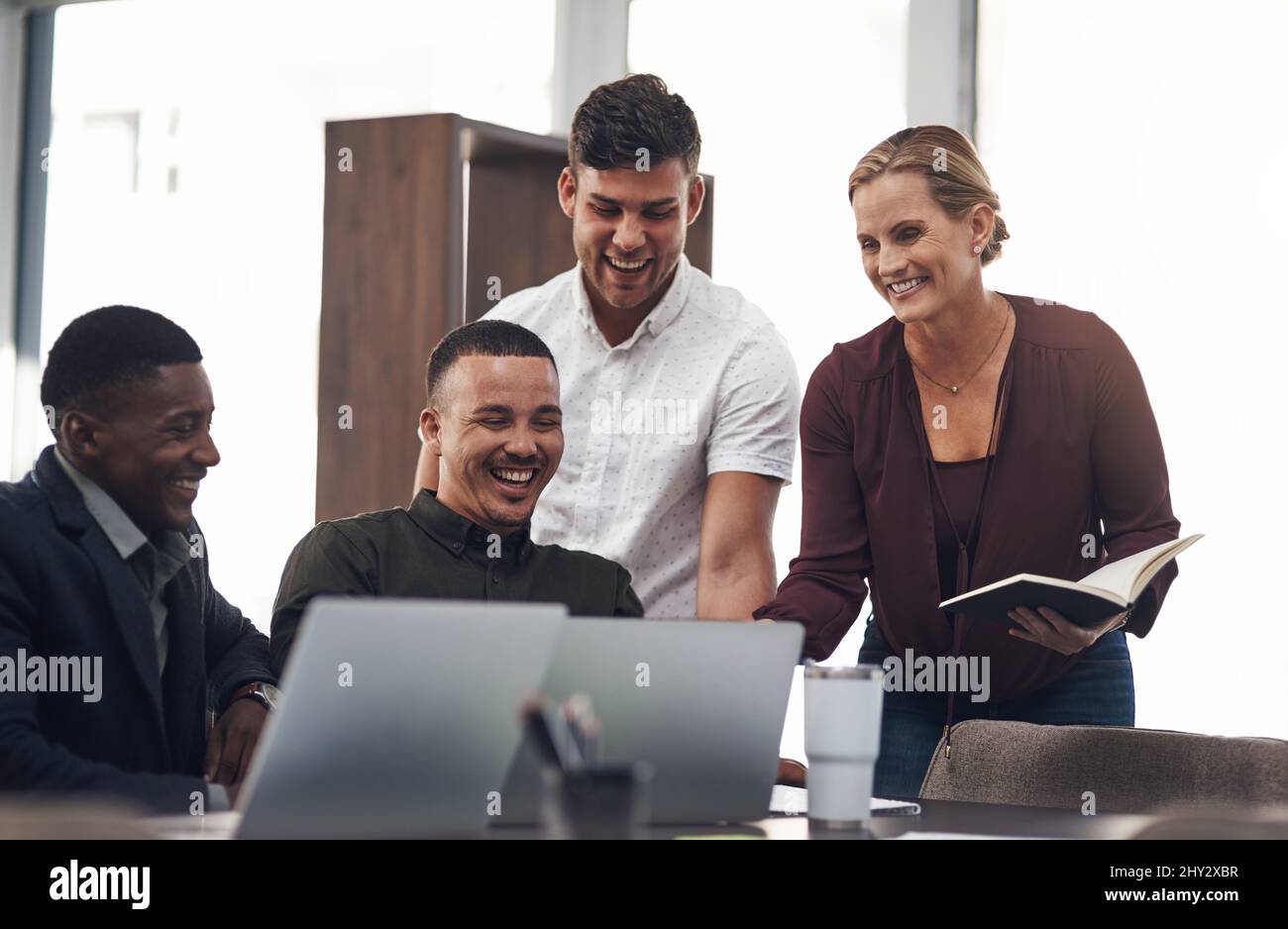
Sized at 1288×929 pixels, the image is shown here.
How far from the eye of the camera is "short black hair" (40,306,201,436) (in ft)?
5.99

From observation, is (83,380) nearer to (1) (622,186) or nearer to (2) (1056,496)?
(1) (622,186)

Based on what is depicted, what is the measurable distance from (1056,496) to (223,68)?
3.76m

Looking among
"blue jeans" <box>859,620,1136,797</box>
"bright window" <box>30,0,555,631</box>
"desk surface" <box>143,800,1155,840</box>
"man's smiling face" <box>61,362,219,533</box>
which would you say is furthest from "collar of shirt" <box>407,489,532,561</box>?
"bright window" <box>30,0,555,631</box>

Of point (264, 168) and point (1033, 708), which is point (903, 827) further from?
point (264, 168)

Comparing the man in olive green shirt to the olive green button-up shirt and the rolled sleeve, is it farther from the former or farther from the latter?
the rolled sleeve

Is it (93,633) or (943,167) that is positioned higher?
(943,167)

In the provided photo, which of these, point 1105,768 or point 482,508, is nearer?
point 1105,768

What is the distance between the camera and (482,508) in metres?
2.39

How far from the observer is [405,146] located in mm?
3596

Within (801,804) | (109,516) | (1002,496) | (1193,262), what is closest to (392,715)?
(801,804)

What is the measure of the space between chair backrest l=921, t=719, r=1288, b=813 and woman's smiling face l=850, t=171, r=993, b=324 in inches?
31.0

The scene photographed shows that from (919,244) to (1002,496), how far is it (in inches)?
18.1

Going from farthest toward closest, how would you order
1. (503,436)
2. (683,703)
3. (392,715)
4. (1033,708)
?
(1033,708) → (503,436) → (683,703) → (392,715)
